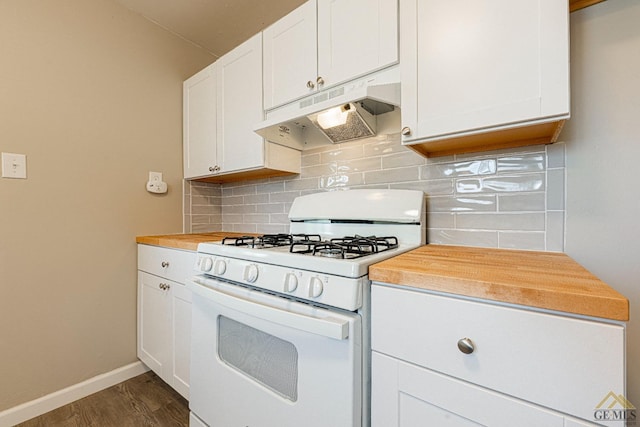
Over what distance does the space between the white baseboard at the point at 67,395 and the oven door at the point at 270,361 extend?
90 cm

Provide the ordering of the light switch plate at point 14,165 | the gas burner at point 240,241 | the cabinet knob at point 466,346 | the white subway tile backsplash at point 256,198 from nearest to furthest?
Answer: the cabinet knob at point 466,346
the gas burner at point 240,241
the light switch plate at point 14,165
the white subway tile backsplash at point 256,198

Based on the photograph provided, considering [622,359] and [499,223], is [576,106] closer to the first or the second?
[499,223]

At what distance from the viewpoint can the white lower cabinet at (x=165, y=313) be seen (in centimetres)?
146

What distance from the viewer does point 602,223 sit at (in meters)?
0.99

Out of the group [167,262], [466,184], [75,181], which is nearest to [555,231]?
[466,184]

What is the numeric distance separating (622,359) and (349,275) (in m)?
0.54

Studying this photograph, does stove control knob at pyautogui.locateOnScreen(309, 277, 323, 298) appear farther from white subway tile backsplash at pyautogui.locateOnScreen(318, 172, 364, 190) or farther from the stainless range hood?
white subway tile backsplash at pyautogui.locateOnScreen(318, 172, 364, 190)

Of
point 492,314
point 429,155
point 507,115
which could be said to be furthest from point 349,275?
point 429,155

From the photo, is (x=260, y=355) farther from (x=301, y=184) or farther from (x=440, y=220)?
(x=301, y=184)

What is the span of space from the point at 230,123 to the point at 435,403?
68.7 inches

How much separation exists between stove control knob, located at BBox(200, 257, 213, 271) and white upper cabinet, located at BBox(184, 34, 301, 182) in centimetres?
68

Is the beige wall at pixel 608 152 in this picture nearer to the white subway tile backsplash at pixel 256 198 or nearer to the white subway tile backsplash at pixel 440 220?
the white subway tile backsplash at pixel 440 220

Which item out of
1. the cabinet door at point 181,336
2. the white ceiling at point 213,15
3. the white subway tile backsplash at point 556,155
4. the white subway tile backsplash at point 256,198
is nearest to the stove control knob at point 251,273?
the cabinet door at point 181,336

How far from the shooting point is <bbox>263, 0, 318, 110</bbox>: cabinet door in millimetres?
1361
